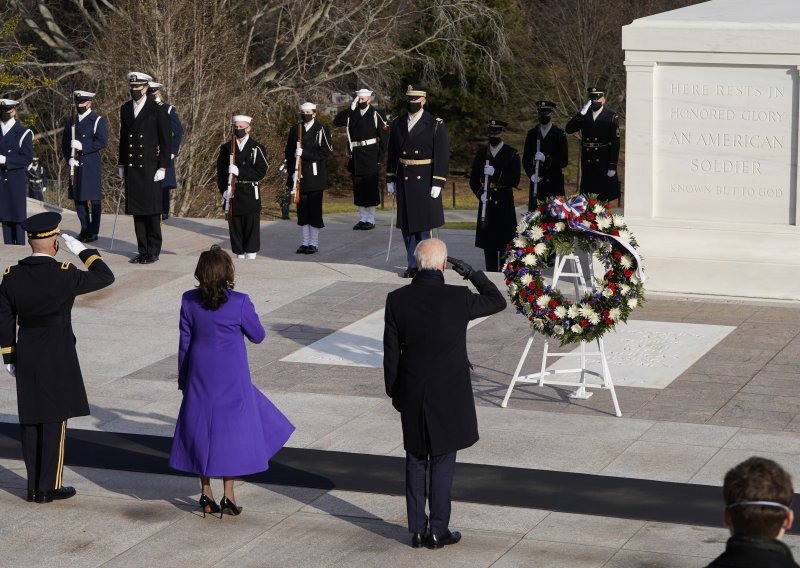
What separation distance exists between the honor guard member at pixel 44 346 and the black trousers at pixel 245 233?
23.7 ft

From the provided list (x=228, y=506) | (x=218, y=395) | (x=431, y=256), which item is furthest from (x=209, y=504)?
(x=431, y=256)

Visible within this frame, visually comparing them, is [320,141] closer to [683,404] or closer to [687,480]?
[683,404]

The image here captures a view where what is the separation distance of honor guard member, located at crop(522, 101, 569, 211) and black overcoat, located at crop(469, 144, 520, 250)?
0.58m

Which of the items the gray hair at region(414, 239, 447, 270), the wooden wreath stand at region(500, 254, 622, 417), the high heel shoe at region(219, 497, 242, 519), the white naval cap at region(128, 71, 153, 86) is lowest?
the high heel shoe at region(219, 497, 242, 519)

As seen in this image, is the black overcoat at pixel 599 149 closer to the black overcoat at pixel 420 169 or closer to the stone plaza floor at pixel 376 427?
the black overcoat at pixel 420 169

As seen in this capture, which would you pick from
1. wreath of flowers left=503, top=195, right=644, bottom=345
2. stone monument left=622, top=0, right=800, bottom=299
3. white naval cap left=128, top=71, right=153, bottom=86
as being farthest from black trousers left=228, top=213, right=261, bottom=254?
wreath of flowers left=503, top=195, right=644, bottom=345

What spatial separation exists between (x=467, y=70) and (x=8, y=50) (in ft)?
41.1

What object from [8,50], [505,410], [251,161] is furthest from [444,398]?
[8,50]

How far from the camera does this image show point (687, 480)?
7.74 metres

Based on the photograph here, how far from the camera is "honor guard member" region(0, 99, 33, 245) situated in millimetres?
16078

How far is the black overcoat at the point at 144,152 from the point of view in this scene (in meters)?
14.5

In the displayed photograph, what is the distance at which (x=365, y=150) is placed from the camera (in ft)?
A: 57.3

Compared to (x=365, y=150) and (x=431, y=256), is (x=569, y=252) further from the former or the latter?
(x=365, y=150)

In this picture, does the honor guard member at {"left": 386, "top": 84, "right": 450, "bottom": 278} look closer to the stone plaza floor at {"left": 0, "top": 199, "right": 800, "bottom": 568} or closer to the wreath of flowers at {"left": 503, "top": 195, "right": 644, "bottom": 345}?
the stone plaza floor at {"left": 0, "top": 199, "right": 800, "bottom": 568}
